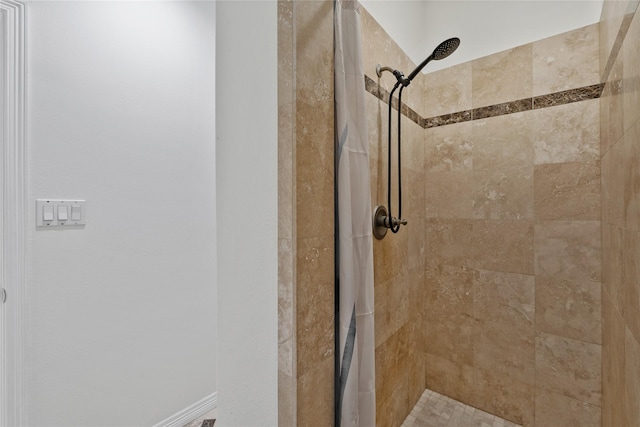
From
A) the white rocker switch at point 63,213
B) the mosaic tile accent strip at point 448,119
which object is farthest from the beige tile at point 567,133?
the white rocker switch at point 63,213

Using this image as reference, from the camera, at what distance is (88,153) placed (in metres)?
1.36

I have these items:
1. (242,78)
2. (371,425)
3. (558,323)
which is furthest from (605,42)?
(371,425)

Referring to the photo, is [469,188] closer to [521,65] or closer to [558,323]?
[521,65]

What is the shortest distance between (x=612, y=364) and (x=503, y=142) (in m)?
1.01

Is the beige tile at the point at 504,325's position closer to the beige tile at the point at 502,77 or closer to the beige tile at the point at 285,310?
the beige tile at the point at 502,77

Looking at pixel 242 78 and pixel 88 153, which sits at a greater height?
pixel 242 78

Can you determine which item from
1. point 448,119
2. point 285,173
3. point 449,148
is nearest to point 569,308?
point 449,148

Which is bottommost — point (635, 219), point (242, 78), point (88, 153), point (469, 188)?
point (635, 219)

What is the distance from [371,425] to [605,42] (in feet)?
5.32

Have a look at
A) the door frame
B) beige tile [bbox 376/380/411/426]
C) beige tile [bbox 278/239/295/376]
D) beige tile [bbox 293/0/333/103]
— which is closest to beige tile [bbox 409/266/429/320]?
beige tile [bbox 376/380/411/426]

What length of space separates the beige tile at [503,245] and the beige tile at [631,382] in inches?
27.5

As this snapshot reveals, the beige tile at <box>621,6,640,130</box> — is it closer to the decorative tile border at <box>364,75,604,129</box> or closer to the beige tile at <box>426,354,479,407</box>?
the decorative tile border at <box>364,75,604,129</box>

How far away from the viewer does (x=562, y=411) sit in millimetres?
1373

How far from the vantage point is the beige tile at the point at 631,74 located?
26.8 inches
